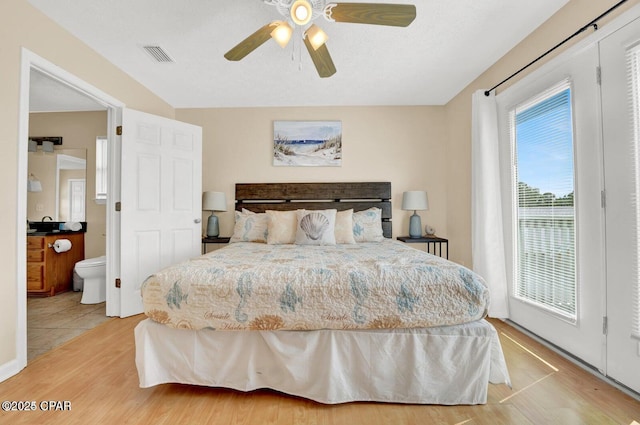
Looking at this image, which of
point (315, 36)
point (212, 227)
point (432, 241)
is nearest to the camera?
point (315, 36)

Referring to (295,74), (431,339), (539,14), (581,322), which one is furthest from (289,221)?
(539,14)

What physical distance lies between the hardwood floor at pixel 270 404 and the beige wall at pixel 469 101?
171 cm

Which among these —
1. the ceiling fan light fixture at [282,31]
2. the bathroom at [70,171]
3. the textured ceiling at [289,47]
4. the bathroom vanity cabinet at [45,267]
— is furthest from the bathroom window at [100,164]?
the ceiling fan light fixture at [282,31]

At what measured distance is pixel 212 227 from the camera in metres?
3.73

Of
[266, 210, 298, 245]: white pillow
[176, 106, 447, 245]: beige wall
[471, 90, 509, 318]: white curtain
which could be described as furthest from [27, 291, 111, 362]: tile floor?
[471, 90, 509, 318]: white curtain

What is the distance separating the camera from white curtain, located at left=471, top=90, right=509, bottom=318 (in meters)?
2.62

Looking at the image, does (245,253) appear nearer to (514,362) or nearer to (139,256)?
(139,256)

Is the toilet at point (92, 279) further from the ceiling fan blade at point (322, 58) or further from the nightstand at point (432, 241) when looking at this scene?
the nightstand at point (432, 241)

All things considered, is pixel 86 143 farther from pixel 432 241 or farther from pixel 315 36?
pixel 432 241

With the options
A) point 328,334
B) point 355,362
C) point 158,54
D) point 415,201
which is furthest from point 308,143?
point 355,362

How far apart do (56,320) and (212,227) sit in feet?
5.66

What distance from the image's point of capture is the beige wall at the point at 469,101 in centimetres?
194

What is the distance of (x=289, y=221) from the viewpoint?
3.16 meters

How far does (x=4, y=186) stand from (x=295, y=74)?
2481mm
